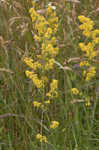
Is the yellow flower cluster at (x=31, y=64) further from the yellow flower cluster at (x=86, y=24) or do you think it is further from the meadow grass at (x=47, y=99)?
the yellow flower cluster at (x=86, y=24)

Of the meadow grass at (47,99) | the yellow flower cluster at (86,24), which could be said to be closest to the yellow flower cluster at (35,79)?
the meadow grass at (47,99)

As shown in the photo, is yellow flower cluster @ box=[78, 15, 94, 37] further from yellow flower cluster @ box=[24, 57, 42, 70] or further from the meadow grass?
yellow flower cluster @ box=[24, 57, 42, 70]

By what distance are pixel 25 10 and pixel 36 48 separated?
348 mm

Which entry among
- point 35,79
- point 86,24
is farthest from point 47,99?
point 86,24

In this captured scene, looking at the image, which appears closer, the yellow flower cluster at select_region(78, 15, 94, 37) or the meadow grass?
the yellow flower cluster at select_region(78, 15, 94, 37)

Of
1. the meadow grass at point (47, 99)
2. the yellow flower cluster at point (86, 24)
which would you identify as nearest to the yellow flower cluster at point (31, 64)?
the meadow grass at point (47, 99)

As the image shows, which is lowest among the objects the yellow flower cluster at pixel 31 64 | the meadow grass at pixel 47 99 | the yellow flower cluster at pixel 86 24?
the meadow grass at pixel 47 99

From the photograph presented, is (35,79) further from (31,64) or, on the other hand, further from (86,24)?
(86,24)

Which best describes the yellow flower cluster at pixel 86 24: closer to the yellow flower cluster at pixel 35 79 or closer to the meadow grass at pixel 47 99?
the meadow grass at pixel 47 99

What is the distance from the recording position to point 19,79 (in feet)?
5.74

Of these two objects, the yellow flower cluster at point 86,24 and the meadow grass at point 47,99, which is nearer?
the yellow flower cluster at point 86,24

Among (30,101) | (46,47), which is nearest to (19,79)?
(30,101)

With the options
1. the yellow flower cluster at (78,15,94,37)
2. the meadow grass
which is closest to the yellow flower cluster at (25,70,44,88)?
the meadow grass

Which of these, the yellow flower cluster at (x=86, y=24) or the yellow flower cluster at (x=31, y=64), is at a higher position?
the yellow flower cluster at (x=86, y=24)
